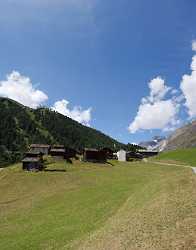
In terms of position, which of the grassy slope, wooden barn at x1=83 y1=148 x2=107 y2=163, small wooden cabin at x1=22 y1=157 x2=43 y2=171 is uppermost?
wooden barn at x1=83 y1=148 x2=107 y2=163

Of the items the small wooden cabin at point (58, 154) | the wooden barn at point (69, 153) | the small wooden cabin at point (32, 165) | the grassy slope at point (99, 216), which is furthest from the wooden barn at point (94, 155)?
the grassy slope at point (99, 216)

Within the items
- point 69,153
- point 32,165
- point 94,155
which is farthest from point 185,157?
point 32,165

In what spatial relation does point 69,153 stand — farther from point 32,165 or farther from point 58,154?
point 32,165

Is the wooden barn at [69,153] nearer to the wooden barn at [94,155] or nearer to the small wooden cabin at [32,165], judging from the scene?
the wooden barn at [94,155]

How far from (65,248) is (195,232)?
13.2 m

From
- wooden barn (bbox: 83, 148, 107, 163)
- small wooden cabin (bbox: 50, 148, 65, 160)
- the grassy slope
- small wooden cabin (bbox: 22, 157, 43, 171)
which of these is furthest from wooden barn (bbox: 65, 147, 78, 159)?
the grassy slope

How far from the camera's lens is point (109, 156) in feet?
473

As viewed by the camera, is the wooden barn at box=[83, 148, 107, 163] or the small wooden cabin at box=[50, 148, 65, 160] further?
the wooden barn at box=[83, 148, 107, 163]

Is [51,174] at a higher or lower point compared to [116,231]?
higher

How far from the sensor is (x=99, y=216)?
42.6 m

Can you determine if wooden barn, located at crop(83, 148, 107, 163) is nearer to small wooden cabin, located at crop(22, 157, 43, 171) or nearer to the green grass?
small wooden cabin, located at crop(22, 157, 43, 171)

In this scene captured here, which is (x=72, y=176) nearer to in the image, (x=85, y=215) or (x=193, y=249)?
(x=85, y=215)

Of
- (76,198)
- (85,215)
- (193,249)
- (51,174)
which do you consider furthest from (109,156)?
(193,249)

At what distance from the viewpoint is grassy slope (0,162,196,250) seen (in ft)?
92.1
